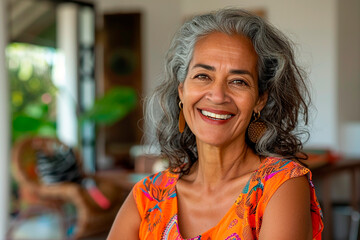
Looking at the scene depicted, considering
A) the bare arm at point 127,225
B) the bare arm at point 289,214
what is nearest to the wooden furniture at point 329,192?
the bare arm at point 127,225

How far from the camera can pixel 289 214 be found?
50.1 inches

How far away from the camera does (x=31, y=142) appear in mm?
5434

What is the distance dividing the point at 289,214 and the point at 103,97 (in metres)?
5.38

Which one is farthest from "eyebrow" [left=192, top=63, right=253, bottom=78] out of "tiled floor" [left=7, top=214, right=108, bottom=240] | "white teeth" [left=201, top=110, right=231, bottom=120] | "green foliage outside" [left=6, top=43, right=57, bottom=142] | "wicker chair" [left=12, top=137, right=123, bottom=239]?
"green foliage outside" [left=6, top=43, right=57, bottom=142]

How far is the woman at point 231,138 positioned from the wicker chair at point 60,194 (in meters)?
3.37

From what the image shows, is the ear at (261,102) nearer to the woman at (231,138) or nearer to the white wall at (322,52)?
the woman at (231,138)

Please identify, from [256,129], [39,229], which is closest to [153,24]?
[39,229]

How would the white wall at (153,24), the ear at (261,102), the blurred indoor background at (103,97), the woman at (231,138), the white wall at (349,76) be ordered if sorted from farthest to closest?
the white wall at (153,24) < the white wall at (349,76) < the blurred indoor background at (103,97) < the ear at (261,102) < the woman at (231,138)

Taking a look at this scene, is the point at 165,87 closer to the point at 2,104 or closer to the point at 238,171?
the point at 238,171

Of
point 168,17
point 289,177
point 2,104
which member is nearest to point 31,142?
point 2,104

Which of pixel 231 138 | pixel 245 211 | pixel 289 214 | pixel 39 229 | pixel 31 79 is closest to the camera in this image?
pixel 289 214

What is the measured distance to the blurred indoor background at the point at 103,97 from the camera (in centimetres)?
489

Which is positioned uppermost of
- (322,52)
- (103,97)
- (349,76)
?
(322,52)

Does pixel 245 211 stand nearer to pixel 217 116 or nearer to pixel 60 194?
pixel 217 116
